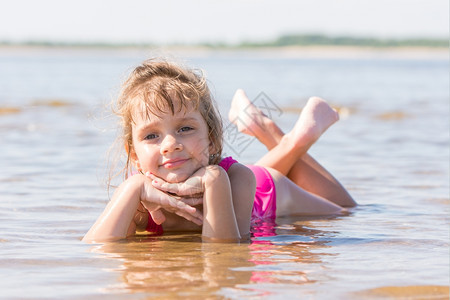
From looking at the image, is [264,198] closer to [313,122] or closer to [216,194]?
[313,122]

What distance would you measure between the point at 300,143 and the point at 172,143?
1326mm

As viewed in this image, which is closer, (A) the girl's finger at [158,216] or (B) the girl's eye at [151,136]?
(B) the girl's eye at [151,136]

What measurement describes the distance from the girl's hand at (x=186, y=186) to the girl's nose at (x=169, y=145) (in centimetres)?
14

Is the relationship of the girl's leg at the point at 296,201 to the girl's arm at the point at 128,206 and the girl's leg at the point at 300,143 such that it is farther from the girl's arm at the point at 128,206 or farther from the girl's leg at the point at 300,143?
the girl's arm at the point at 128,206

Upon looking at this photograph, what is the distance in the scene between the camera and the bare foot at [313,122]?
14.1ft

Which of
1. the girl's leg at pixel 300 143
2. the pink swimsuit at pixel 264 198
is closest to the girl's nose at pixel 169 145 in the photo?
the pink swimsuit at pixel 264 198

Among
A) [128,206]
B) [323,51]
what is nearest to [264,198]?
[128,206]

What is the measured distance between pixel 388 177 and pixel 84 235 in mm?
2747

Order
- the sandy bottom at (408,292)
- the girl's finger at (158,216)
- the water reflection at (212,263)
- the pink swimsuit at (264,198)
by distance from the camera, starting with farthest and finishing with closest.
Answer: the pink swimsuit at (264,198), the girl's finger at (158,216), the water reflection at (212,263), the sandy bottom at (408,292)

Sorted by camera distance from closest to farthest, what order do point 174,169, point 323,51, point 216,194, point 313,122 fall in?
point 216,194, point 174,169, point 313,122, point 323,51

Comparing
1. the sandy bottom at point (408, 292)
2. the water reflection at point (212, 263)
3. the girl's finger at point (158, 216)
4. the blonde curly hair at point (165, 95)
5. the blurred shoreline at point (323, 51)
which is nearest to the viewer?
the sandy bottom at point (408, 292)

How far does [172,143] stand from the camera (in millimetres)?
3182

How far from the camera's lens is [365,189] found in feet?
16.7

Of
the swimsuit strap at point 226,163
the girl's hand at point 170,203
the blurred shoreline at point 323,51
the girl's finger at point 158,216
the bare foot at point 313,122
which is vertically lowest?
the girl's finger at point 158,216
